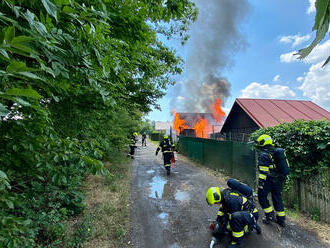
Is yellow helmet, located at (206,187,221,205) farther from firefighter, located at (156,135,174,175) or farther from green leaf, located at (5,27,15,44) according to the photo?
firefighter, located at (156,135,174,175)

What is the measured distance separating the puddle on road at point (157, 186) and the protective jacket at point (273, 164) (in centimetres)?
325

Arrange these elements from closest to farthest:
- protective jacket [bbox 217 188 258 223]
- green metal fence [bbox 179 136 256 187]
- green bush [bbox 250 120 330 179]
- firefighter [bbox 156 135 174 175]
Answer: protective jacket [bbox 217 188 258 223], green bush [bbox 250 120 330 179], green metal fence [bbox 179 136 256 187], firefighter [bbox 156 135 174 175]

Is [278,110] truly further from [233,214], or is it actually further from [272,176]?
[233,214]

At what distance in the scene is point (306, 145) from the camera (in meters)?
4.46

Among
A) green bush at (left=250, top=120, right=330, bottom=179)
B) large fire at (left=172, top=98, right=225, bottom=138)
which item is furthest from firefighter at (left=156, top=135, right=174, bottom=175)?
large fire at (left=172, top=98, right=225, bottom=138)

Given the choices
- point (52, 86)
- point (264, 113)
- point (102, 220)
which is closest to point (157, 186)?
point (102, 220)

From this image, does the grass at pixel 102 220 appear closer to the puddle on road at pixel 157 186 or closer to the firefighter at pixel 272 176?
the puddle on road at pixel 157 186

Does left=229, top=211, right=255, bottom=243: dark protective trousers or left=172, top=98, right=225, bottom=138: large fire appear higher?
left=172, top=98, right=225, bottom=138: large fire

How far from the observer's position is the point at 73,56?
157 centimetres

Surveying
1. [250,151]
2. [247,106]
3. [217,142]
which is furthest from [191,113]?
[250,151]

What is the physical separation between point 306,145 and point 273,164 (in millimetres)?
1272

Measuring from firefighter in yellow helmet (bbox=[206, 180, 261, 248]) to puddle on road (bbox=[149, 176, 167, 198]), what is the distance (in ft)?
8.47

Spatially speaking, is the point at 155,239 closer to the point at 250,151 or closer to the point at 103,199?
the point at 103,199

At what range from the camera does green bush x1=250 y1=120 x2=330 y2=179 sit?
4.11 metres
